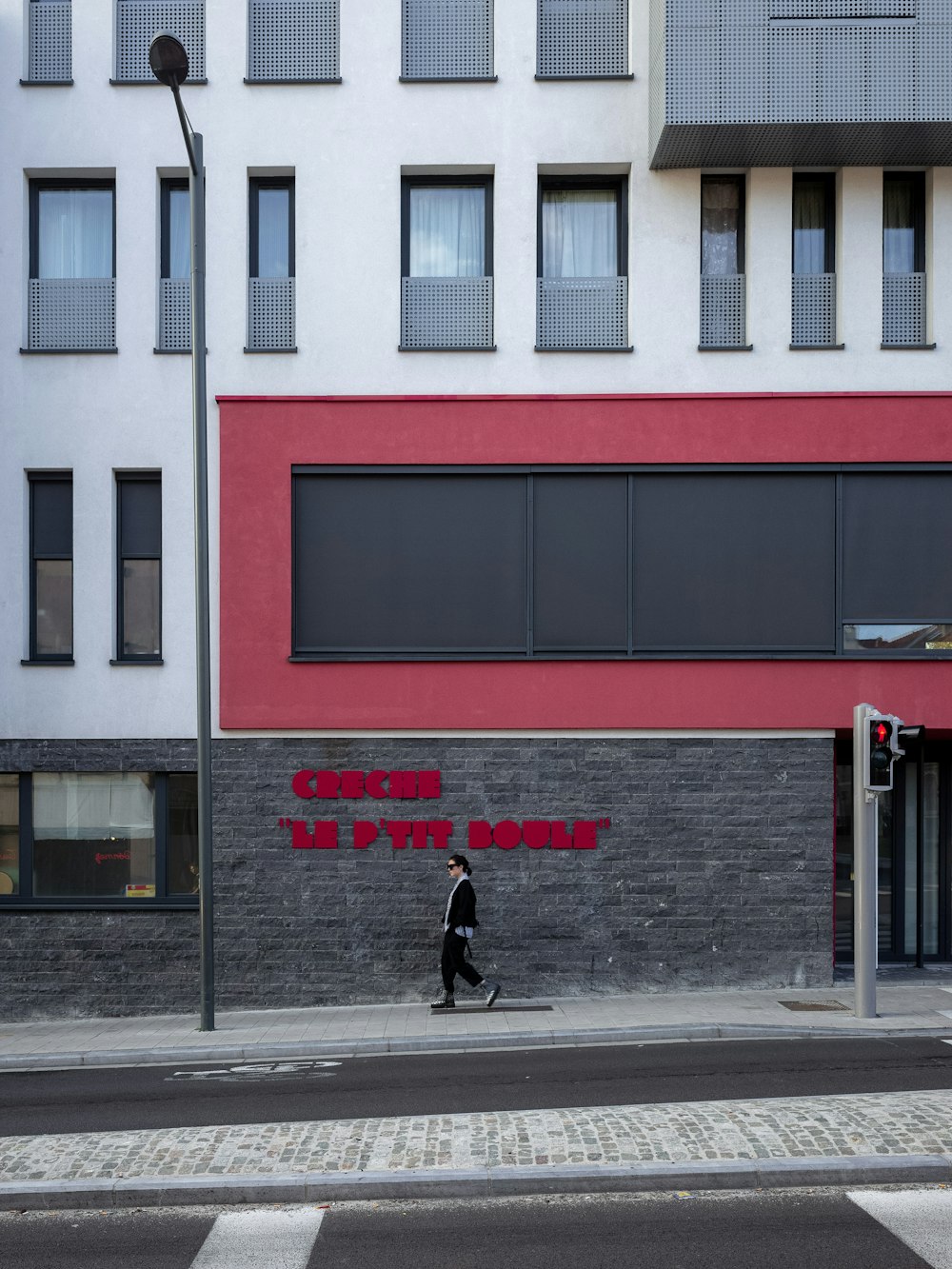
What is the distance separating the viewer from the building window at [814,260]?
15.3 meters

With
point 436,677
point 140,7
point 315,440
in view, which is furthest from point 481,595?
point 140,7

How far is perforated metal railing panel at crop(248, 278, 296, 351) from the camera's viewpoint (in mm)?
15352

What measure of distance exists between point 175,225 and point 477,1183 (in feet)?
41.5

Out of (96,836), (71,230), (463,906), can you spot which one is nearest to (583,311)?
(71,230)

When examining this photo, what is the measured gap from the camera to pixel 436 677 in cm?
1503

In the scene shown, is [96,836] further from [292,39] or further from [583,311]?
[292,39]

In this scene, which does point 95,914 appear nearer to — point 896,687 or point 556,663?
point 556,663

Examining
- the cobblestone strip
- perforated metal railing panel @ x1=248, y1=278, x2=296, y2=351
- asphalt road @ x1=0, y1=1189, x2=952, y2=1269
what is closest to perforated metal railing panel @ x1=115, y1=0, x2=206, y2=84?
→ perforated metal railing panel @ x1=248, y1=278, x2=296, y2=351

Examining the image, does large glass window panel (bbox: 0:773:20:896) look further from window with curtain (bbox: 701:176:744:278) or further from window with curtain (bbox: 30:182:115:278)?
window with curtain (bbox: 701:176:744:278)

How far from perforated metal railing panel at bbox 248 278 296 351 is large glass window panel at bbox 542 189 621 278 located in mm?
3319

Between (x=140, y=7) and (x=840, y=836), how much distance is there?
46.0ft

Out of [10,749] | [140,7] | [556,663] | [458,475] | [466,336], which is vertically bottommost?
[10,749]

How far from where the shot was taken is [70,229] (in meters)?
15.8

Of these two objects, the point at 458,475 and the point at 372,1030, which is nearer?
the point at 372,1030
